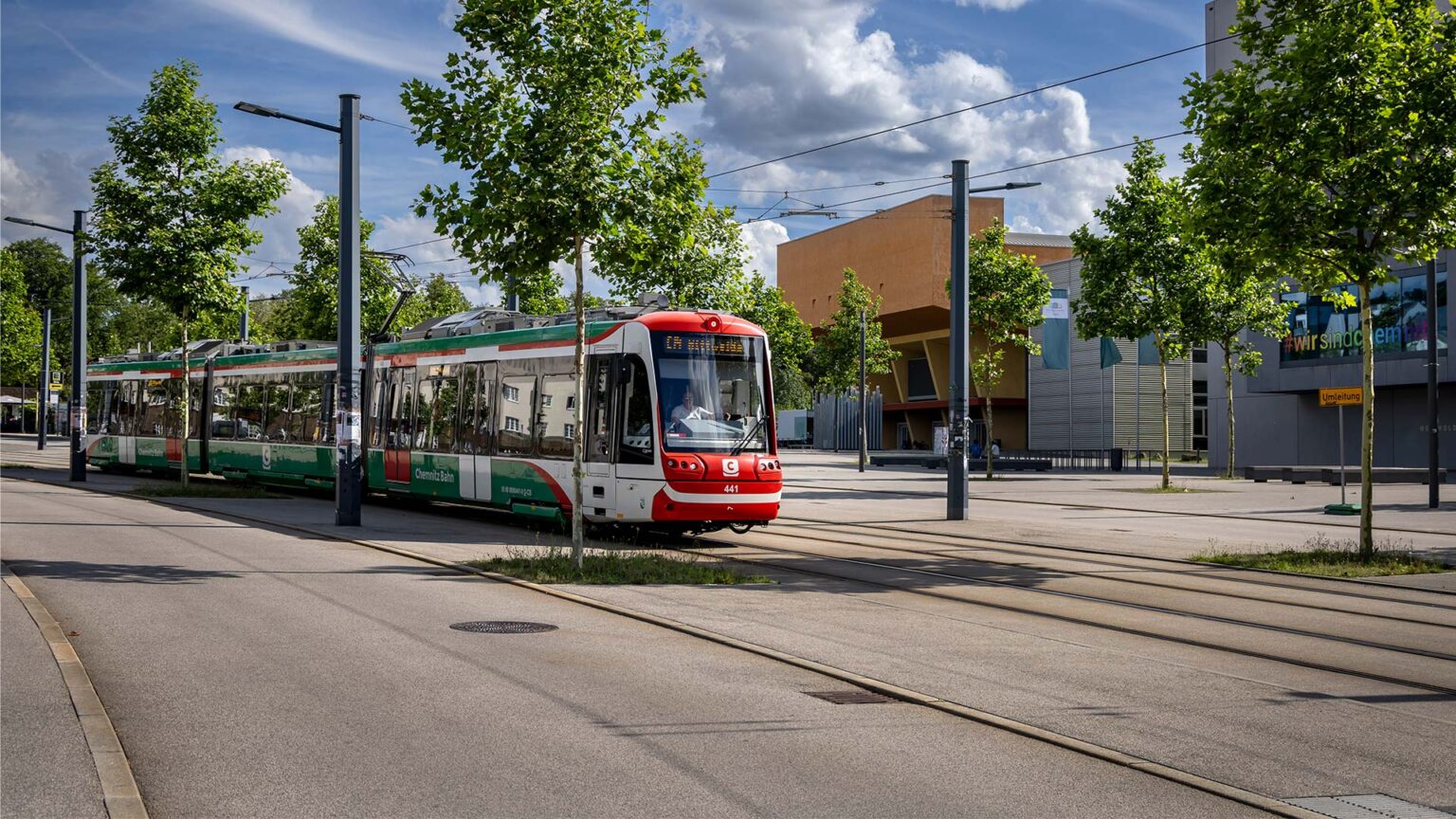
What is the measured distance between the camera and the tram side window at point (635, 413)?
1728 cm

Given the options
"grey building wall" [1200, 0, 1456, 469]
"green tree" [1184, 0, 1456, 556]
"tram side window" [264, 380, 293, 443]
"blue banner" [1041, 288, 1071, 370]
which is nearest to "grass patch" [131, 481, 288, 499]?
"tram side window" [264, 380, 293, 443]

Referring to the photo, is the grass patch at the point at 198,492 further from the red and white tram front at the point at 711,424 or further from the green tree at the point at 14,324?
the green tree at the point at 14,324

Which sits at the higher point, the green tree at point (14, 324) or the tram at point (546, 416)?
the green tree at point (14, 324)

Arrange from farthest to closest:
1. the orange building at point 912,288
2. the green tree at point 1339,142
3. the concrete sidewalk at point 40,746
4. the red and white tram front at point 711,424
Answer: the orange building at point 912,288, the red and white tram front at point 711,424, the green tree at point 1339,142, the concrete sidewalk at point 40,746

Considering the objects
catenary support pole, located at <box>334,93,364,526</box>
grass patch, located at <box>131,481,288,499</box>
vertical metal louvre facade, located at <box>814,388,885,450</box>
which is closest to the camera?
catenary support pole, located at <box>334,93,364,526</box>

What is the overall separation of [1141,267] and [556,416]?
19.1 m

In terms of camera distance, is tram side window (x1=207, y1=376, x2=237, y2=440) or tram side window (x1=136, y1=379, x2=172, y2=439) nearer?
tram side window (x1=207, y1=376, x2=237, y2=440)

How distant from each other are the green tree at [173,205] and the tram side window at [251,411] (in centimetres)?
302

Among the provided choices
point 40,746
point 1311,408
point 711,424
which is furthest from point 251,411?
point 1311,408

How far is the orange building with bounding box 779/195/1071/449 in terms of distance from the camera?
7175cm

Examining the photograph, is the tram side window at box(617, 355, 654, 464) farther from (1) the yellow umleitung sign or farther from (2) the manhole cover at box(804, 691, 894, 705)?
(1) the yellow umleitung sign

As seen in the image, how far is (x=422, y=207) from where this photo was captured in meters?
14.0

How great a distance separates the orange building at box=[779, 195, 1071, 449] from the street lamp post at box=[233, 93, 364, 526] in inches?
1889

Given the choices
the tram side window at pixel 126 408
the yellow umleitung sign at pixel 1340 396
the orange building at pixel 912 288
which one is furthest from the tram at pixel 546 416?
the orange building at pixel 912 288
